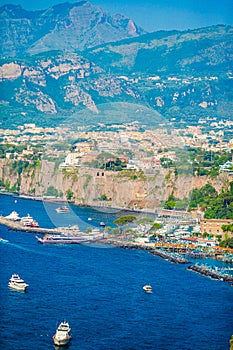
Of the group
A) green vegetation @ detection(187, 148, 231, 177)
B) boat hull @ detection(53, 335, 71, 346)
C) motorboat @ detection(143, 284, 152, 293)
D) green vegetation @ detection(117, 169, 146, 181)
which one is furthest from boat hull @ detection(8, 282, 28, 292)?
green vegetation @ detection(187, 148, 231, 177)

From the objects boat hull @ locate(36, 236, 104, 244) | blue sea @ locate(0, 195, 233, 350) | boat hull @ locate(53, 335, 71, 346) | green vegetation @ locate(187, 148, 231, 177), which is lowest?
boat hull @ locate(53, 335, 71, 346)

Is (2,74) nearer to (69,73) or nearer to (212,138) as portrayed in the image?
(69,73)

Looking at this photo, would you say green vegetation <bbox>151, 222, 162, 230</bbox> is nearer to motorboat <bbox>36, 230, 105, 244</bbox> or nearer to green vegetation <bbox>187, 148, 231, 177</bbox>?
motorboat <bbox>36, 230, 105, 244</bbox>

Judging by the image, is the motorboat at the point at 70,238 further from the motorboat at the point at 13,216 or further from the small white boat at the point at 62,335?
the small white boat at the point at 62,335

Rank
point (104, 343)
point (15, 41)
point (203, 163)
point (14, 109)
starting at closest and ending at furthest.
→ point (104, 343) → point (203, 163) → point (14, 109) → point (15, 41)

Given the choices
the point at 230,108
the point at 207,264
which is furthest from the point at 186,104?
the point at 207,264

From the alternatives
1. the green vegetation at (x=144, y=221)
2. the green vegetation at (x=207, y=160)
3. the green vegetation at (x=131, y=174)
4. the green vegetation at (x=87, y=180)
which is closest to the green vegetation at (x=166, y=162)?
the green vegetation at (x=131, y=174)
